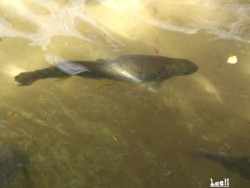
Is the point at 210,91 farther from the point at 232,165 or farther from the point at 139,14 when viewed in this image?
the point at 139,14

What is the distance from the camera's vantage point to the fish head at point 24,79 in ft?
14.8

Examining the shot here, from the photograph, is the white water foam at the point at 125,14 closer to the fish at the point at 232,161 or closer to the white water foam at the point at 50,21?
the white water foam at the point at 50,21

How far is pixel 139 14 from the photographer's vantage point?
18.1 feet

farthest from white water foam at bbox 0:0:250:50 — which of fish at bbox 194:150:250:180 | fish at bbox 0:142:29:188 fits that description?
fish at bbox 194:150:250:180

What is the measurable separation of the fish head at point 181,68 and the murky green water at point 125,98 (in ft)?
0.31

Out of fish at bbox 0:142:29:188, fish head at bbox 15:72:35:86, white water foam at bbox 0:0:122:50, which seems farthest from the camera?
white water foam at bbox 0:0:122:50

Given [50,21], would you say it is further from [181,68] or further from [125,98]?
[181,68]

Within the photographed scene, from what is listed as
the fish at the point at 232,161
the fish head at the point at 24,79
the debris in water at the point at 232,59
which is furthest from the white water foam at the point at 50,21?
the fish at the point at 232,161

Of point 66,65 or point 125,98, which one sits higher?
point 66,65

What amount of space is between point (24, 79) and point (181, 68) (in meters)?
2.31

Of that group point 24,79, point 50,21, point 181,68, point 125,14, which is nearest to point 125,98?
point 181,68

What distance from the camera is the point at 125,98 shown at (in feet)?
14.6

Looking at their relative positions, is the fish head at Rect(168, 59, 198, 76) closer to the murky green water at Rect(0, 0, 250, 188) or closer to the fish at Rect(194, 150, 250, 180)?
the murky green water at Rect(0, 0, 250, 188)

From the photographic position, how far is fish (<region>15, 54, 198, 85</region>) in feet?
15.0
